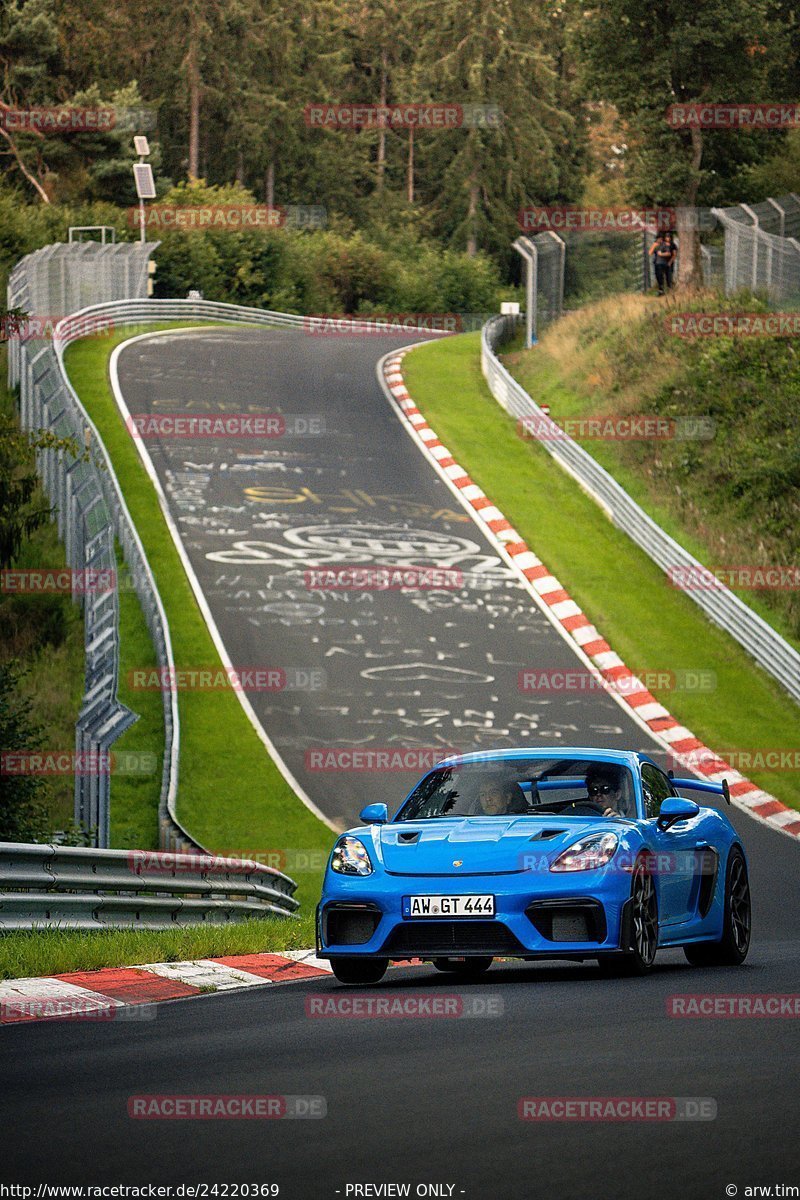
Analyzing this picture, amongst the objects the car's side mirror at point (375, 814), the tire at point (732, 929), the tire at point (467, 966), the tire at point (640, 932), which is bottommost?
the tire at point (467, 966)

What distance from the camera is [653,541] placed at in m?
31.4

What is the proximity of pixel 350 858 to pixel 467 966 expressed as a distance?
1.51 m

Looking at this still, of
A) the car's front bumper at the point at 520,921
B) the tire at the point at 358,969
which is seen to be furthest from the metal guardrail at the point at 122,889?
the car's front bumper at the point at 520,921

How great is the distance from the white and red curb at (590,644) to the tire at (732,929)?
9.17 metres

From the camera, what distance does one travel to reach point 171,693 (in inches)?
925

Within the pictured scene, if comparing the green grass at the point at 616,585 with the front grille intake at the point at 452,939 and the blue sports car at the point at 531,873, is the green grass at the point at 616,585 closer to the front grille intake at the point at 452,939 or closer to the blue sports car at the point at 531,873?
the blue sports car at the point at 531,873

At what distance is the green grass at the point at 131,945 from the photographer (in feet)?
32.2

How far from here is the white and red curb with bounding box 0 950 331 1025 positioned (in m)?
8.56

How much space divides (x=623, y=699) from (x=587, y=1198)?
67.4 ft

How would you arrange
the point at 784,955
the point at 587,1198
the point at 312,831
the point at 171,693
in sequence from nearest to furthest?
1. the point at 587,1198
2. the point at 784,955
3. the point at 312,831
4. the point at 171,693

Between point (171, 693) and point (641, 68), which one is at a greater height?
point (641, 68)

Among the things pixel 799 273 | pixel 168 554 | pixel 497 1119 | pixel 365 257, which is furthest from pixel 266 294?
pixel 497 1119

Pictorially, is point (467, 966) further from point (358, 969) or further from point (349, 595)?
point (349, 595)

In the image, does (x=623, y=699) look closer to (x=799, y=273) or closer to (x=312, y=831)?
(x=312, y=831)
